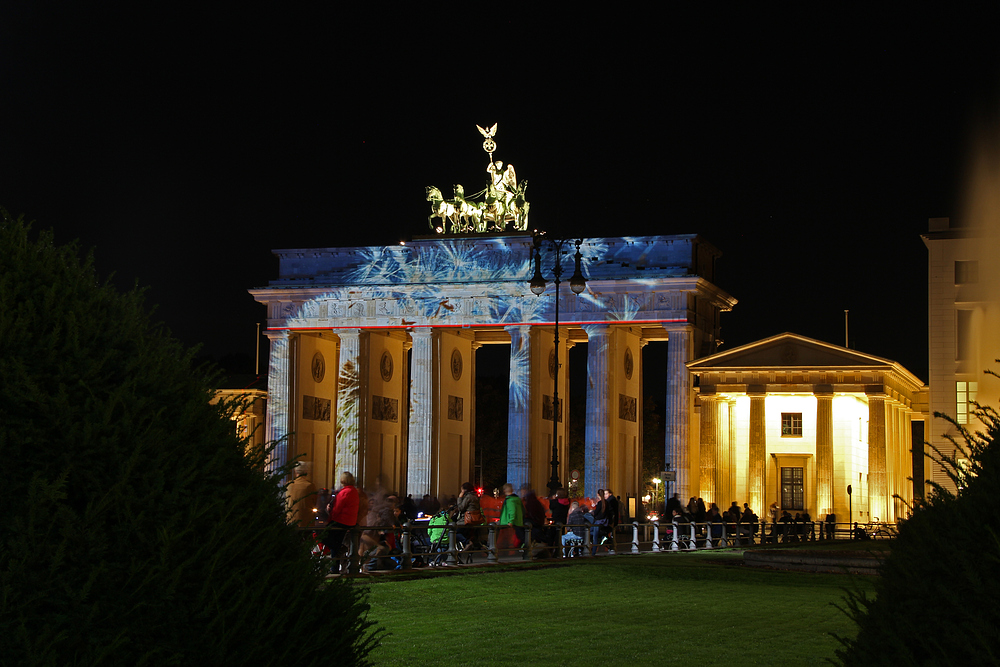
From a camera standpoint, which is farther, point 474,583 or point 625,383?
point 625,383

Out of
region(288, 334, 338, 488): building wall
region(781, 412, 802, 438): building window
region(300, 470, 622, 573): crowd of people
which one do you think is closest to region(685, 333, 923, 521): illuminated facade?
region(781, 412, 802, 438): building window

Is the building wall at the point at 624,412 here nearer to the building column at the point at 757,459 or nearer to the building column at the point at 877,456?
the building column at the point at 757,459

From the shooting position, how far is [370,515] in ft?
85.5

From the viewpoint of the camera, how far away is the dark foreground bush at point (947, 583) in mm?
5285

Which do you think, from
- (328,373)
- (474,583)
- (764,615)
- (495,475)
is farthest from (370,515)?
(495,475)

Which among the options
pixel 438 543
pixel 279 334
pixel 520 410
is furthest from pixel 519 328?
pixel 438 543

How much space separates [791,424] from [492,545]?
154 feet

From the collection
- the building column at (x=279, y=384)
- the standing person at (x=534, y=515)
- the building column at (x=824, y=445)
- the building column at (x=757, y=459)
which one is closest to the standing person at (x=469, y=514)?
the standing person at (x=534, y=515)

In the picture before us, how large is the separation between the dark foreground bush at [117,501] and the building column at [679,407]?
205 feet

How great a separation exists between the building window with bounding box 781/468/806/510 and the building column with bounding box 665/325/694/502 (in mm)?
5746

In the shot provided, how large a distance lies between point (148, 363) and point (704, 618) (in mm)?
12483

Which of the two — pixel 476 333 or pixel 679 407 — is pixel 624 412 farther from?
pixel 476 333

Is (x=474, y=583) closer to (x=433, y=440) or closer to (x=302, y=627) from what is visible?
(x=302, y=627)

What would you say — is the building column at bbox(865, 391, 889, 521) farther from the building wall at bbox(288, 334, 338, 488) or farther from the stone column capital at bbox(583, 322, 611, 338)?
the building wall at bbox(288, 334, 338, 488)
